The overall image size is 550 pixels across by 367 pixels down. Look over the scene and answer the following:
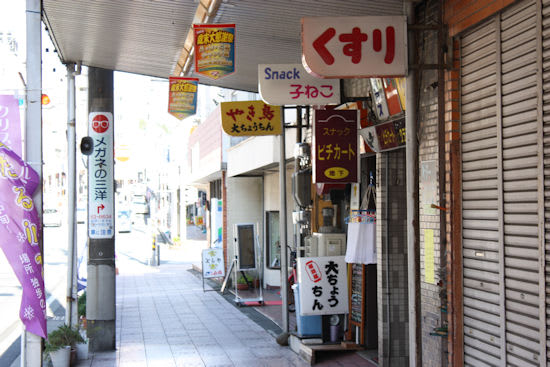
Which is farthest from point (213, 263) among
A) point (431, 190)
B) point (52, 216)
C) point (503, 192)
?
point (52, 216)

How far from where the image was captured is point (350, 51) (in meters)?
6.37

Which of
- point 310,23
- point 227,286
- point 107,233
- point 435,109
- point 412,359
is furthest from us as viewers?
point 227,286

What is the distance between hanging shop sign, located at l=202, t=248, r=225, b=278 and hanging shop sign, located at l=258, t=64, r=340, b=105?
10.7m

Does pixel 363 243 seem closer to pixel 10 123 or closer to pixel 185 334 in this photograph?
pixel 185 334

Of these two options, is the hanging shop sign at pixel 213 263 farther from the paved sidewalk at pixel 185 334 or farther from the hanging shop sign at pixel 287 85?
the hanging shop sign at pixel 287 85

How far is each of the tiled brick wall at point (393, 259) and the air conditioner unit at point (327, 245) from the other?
1658 millimetres

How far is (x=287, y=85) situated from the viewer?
9.29 metres

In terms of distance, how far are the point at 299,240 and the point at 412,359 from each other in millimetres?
6293

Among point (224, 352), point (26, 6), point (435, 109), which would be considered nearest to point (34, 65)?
point (26, 6)

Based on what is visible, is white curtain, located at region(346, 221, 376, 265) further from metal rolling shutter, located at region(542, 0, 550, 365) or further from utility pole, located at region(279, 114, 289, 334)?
metal rolling shutter, located at region(542, 0, 550, 365)

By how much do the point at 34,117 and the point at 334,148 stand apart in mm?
4673

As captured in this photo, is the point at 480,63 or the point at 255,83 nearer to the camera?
the point at 480,63

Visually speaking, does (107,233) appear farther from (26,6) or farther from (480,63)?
(480,63)

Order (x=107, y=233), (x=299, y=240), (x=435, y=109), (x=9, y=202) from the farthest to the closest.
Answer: (x=299, y=240) → (x=107, y=233) → (x=435, y=109) → (x=9, y=202)
